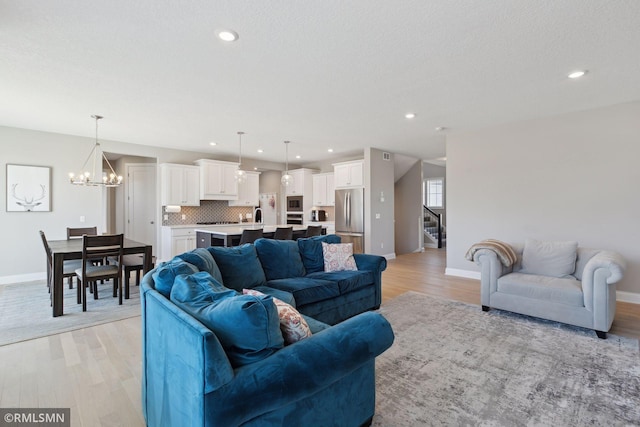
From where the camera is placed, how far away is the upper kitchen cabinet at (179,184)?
7109 mm

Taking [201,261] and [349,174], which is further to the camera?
[349,174]

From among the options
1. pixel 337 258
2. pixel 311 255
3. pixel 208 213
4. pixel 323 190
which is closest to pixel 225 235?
pixel 311 255

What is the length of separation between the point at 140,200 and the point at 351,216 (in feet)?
17.9

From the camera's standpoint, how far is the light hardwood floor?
206cm

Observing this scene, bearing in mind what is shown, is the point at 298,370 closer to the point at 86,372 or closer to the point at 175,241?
the point at 86,372

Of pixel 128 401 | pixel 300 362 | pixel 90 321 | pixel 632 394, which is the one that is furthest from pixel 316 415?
pixel 90 321

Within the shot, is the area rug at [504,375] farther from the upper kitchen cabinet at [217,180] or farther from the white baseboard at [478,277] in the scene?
the upper kitchen cabinet at [217,180]

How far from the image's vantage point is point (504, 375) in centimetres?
244

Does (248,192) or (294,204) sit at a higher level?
(248,192)

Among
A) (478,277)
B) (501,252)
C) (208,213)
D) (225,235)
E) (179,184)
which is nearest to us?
(501,252)

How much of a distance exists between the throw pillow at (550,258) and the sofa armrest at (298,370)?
3224 mm

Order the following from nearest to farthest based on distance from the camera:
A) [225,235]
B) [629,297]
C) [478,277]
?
[629,297]
[225,235]
[478,277]

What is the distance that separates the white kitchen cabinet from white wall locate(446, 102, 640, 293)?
5.74 m

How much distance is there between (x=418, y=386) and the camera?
90.0 inches
